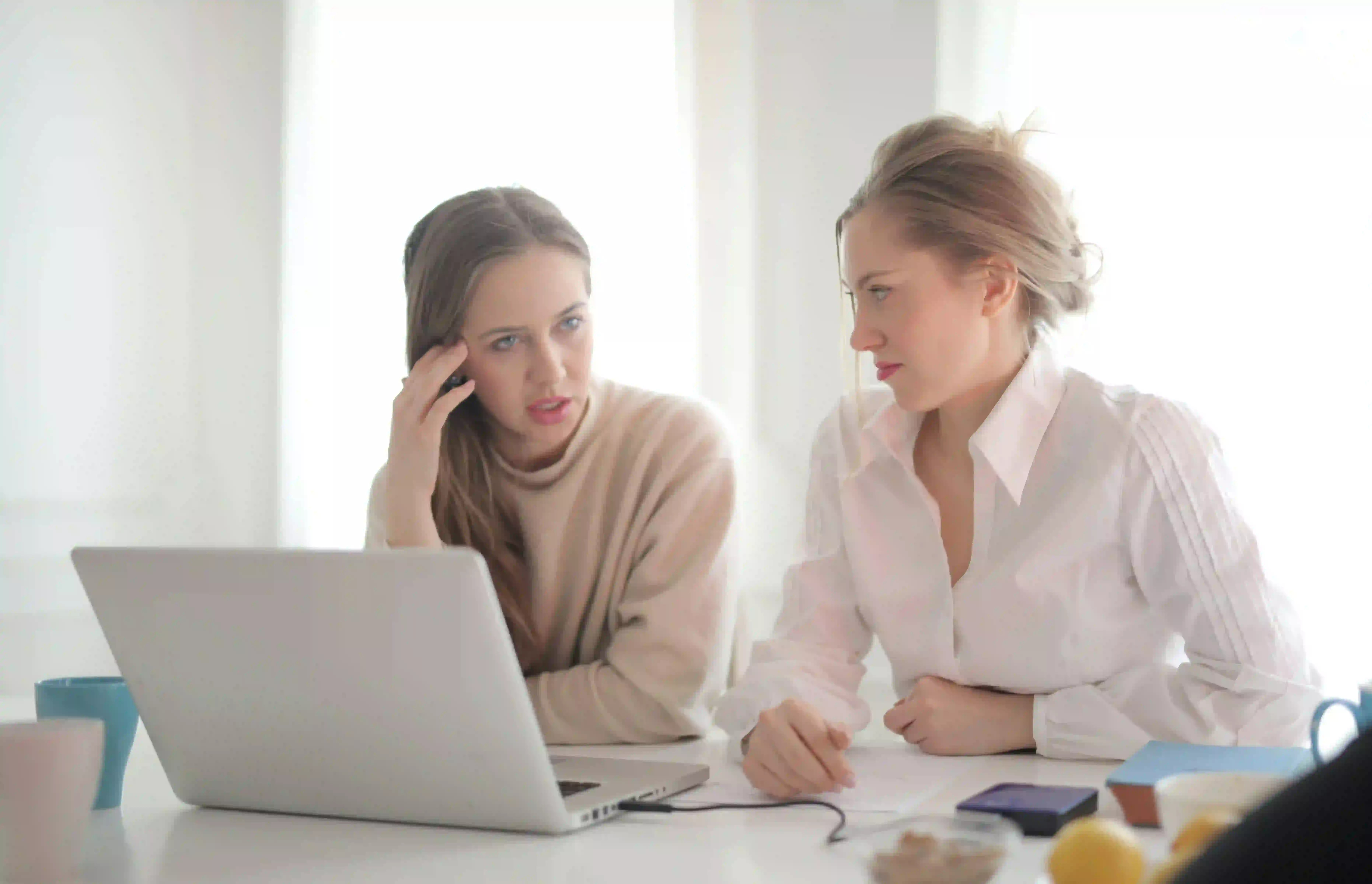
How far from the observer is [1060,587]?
1.44 metres

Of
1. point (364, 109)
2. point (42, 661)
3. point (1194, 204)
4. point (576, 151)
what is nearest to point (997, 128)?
point (1194, 204)

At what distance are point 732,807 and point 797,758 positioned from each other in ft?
0.22

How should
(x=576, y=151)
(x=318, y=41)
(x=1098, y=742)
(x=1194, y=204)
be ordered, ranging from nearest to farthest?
(x=1098, y=742) → (x=1194, y=204) → (x=576, y=151) → (x=318, y=41)

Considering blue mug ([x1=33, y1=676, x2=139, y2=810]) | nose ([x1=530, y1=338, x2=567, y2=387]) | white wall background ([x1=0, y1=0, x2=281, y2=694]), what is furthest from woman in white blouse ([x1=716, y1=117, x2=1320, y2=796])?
white wall background ([x1=0, y1=0, x2=281, y2=694])

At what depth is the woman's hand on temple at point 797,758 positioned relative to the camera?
43.3 inches

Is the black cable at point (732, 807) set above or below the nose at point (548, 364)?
below

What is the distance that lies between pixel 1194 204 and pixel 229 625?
1.88 meters

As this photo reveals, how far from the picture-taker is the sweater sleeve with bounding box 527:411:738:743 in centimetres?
150

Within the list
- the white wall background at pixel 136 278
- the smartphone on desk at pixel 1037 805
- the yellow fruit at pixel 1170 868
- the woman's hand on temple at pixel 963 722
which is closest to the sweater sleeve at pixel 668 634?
the woman's hand on temple at pixel 963 722

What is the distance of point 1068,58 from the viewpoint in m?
2.41

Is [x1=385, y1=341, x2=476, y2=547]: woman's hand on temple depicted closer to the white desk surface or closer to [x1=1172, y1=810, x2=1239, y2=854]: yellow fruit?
→ the white desk surface

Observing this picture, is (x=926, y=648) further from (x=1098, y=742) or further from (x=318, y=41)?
(x=318, y=41)

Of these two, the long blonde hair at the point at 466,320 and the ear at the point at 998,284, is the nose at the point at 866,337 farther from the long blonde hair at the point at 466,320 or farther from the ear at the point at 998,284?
the long blonde hair at the point at 466,320

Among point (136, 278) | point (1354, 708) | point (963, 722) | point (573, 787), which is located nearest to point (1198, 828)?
point (1354, 708)
